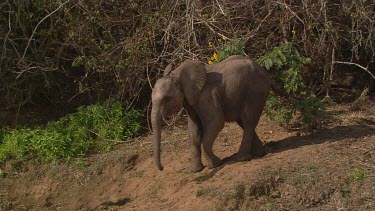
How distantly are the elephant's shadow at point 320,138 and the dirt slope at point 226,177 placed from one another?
0.04ft

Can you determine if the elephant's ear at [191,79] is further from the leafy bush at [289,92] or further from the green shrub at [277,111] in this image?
the green shrub at [277,111]

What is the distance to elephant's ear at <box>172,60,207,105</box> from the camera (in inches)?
224

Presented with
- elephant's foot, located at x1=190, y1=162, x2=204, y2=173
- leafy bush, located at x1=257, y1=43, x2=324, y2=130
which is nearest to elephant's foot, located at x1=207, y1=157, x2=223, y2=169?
elephant's foot, located at x1=190, y1=162, x2=204, y2=173

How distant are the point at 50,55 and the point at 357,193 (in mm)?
5626

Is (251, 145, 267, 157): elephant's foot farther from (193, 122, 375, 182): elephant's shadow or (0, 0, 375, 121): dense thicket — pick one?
(0, 0, 375, 121): dense thicket

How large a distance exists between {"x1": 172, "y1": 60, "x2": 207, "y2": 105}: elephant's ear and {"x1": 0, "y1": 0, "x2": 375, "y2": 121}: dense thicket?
178cm

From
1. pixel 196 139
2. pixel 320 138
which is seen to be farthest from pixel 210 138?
pixel 320 138

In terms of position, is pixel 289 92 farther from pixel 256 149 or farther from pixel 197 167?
pixel 197 167

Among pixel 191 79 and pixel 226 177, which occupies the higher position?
pixel 191 79

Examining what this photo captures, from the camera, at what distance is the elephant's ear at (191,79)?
569cm

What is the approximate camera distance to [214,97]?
5832 millimetres

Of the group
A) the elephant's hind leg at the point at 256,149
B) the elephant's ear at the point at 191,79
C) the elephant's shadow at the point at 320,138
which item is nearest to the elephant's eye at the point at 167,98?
the elephant's ear at the point at 191,79

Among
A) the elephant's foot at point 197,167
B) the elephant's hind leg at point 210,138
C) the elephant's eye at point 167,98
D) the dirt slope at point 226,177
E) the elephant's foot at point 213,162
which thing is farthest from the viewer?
the elephant's foot at point 197,167

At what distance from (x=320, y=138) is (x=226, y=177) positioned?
1628 mm
